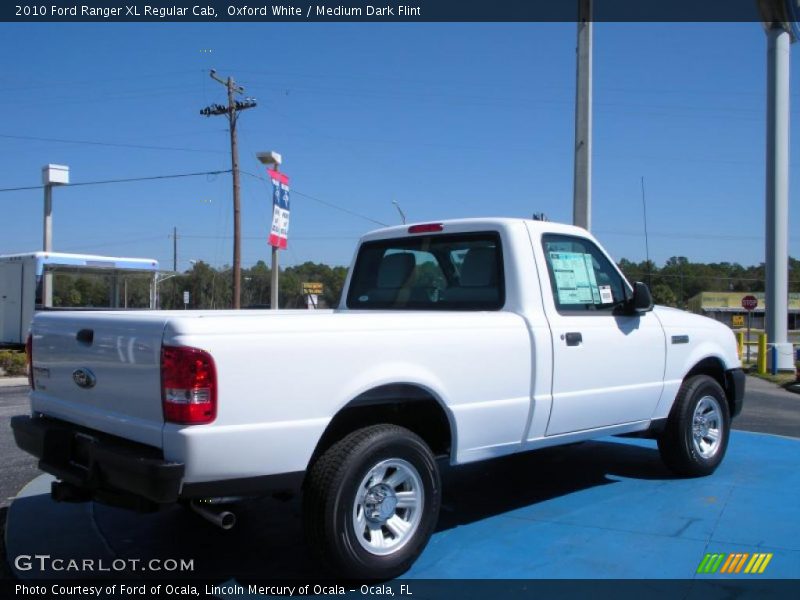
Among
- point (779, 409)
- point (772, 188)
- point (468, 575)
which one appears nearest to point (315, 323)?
point (468, 575)

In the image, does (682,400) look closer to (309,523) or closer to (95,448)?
(309,523)

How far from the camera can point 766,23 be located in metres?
19.6

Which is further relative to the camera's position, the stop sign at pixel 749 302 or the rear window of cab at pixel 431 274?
the stop sign at pixel 749 302

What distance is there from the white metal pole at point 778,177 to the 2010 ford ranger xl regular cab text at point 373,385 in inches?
644

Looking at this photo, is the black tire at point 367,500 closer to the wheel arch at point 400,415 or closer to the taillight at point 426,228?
the wheel arch at point 400,415

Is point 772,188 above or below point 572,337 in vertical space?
above

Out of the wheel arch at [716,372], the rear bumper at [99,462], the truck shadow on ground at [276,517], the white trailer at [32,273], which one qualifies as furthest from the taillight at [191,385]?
the white trailer at [32,273]

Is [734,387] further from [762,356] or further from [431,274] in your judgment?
[762,356]

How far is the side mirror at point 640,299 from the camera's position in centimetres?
529

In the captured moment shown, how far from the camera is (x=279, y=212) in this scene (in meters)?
15.7

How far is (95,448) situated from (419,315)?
6.02 feet

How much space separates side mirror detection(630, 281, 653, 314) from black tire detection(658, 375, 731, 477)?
104cm

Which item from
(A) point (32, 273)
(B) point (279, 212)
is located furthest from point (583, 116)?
(A) point (32, 273)

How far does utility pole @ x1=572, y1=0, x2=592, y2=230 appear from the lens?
1223 cm
